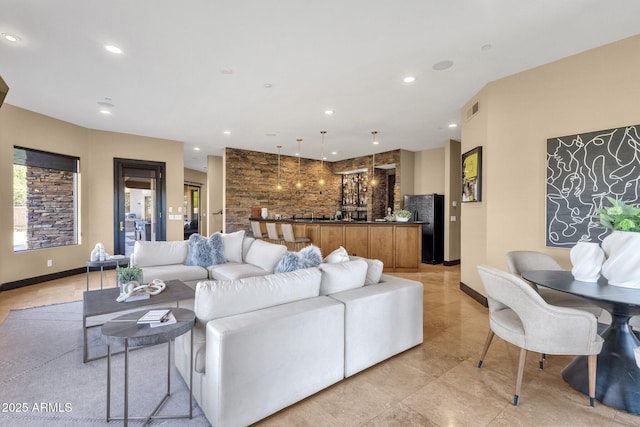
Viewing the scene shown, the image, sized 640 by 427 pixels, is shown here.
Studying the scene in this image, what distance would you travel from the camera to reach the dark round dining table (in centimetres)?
199

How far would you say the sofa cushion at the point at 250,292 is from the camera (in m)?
1.90

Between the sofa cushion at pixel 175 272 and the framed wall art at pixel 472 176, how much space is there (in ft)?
13.9

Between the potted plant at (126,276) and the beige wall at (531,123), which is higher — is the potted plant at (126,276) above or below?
below

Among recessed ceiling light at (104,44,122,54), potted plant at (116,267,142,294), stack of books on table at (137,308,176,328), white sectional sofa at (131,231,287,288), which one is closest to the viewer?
stack of books on table at (137,308,176,328)

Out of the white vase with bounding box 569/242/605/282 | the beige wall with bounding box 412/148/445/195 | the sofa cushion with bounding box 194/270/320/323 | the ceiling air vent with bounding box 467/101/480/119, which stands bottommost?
the sofa cushion with bounding box 194/270/320/323

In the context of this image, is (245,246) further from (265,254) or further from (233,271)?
(233,271)

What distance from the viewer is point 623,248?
7.27ft

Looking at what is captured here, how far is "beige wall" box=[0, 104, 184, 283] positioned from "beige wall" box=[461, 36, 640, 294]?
22.4 feet

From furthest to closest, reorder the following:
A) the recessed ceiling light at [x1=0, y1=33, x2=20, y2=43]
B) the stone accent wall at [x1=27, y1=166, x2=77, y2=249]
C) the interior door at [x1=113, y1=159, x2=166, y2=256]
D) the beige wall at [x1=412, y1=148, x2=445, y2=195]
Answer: the beige wall at [x1=412, y1=148, x2=445, y2=195], the interior door at [x1=113, y1=159, x2=166, y2=256], the stone accent wall at [x1=27, y1=166, x2=77, y2=249], the recessed ceiling light at [x1=0, y1=33, x2=20, y2=43]

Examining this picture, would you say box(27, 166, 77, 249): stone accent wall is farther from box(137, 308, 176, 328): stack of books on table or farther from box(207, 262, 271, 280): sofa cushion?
box(137, 308, 176, 328): stack of books on table

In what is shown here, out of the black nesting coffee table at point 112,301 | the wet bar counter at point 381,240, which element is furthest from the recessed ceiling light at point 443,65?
the black nesting coffee table at point 112,301

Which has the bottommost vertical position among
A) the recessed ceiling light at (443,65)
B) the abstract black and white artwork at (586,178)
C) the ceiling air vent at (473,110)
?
the abstract black and white artwork at (586,178)

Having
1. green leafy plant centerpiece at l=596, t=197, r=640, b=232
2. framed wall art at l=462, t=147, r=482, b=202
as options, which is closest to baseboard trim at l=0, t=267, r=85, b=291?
framed wall art at l=462, t=147, r=482, b=202

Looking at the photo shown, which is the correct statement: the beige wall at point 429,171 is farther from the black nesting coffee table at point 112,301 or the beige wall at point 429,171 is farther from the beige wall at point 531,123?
the black nesting coffee table at point 112,301
